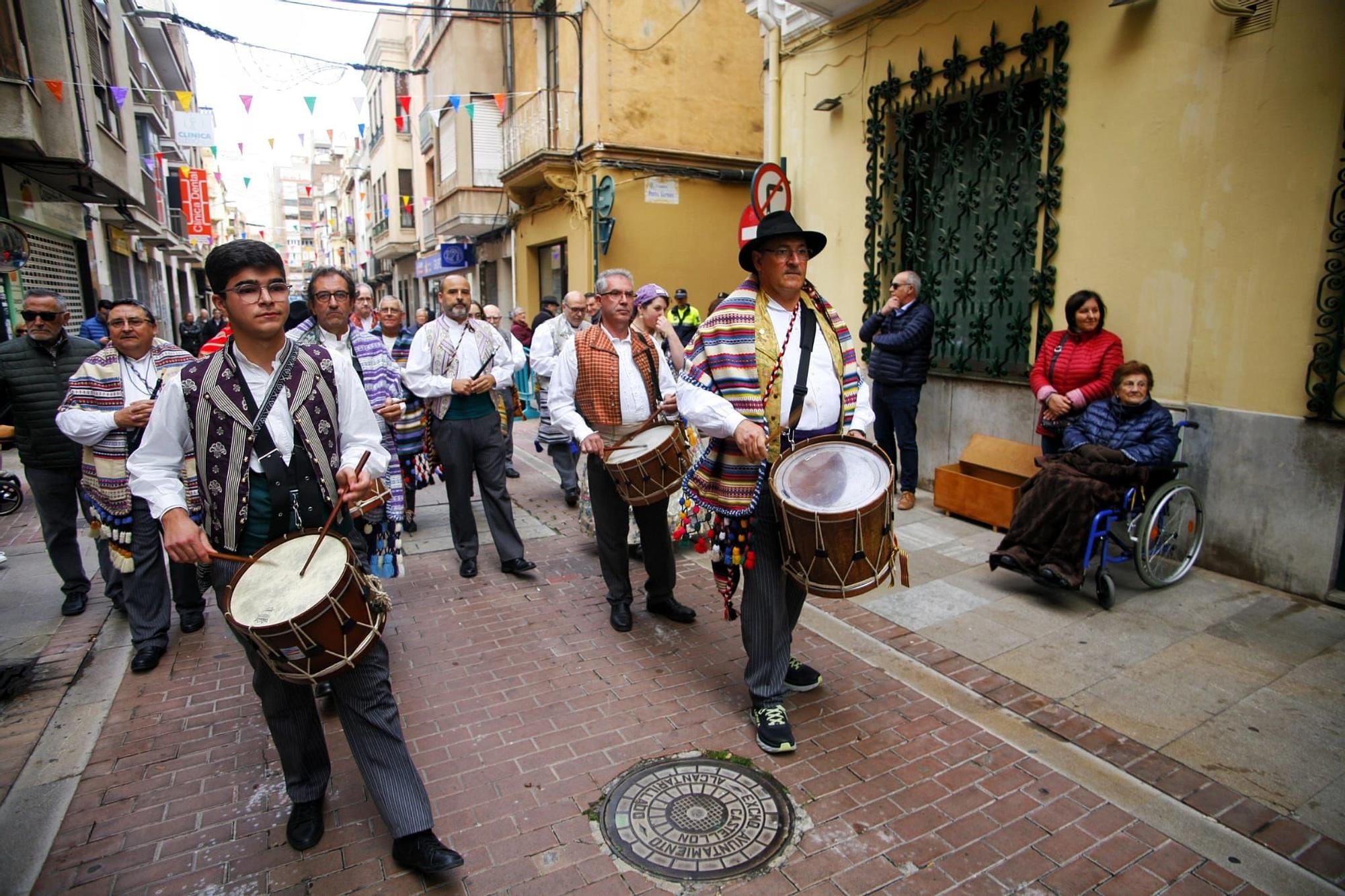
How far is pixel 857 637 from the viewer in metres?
4.57

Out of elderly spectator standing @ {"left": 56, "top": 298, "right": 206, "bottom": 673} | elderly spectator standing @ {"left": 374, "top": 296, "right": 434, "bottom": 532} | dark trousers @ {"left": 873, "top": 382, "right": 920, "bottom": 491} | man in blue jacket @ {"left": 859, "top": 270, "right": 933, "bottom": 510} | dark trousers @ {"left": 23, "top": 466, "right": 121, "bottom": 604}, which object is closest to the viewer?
elderly spectator standing @ {"left": 56, "top": 298, "right": 206, "bottom": 673}

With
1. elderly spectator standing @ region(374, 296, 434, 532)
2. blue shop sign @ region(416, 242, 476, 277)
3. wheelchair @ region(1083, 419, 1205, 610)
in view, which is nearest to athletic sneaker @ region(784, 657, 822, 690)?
wheelchair @ region(1083, 419, 1205, 610)

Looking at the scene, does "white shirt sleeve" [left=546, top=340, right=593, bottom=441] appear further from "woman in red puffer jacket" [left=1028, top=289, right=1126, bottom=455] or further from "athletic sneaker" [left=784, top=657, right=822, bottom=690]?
"woman in red puffer jacket" [left=1028, top=289, right=1126, bottom=455]

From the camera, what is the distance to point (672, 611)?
4883 mm

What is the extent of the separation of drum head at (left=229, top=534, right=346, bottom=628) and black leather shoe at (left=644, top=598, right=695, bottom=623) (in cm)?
258

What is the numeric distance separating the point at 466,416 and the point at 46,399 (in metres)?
2.50

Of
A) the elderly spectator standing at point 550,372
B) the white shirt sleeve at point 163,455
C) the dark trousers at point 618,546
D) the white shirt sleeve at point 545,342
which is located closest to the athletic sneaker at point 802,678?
the dark trousers at point 618,546

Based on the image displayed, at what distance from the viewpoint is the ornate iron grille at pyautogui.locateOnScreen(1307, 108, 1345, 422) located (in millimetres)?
4562

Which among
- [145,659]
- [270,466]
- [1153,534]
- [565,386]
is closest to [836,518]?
[270,466]

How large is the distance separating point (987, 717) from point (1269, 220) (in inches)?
144

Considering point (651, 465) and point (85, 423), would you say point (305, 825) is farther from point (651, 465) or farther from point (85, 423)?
point (85, 423)

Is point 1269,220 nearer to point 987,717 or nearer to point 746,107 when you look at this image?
point 987,717

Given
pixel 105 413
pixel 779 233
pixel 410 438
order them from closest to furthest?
pixel 779 233, pixel 105 413, pixel 410 438

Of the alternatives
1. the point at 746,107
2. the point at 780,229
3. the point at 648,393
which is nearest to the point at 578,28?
the point at 746,107
